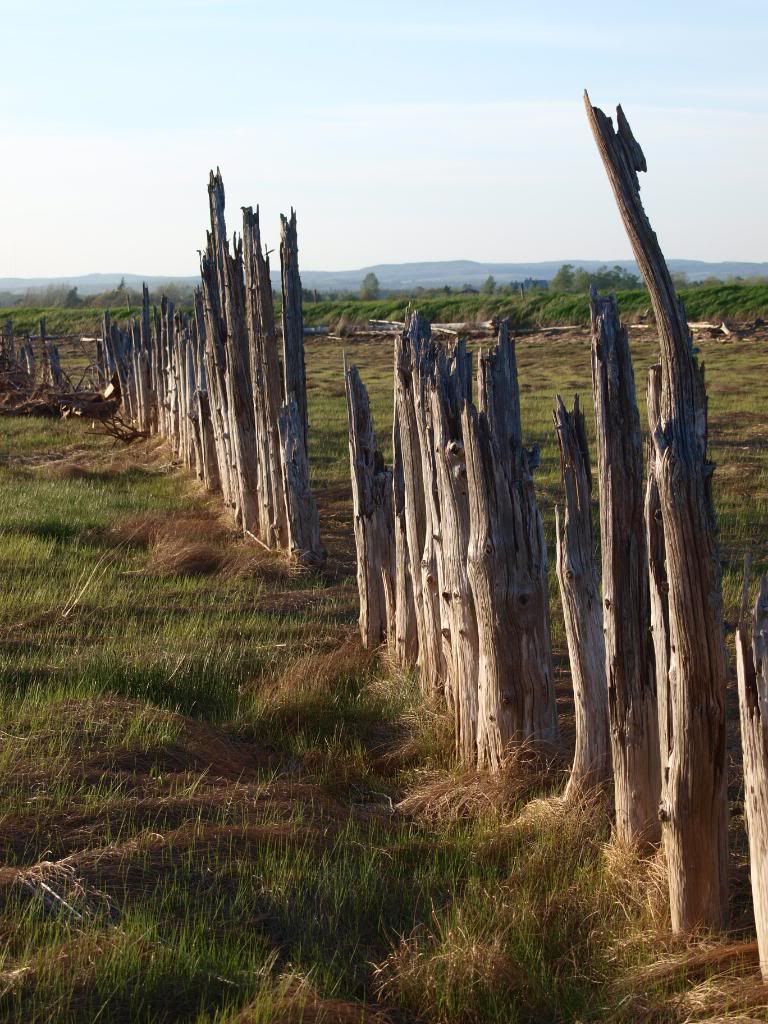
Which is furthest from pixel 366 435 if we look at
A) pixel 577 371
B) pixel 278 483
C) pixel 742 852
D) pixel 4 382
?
pixel 577 371

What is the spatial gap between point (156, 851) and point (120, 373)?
18.2m

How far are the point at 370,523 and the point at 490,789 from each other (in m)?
2.34

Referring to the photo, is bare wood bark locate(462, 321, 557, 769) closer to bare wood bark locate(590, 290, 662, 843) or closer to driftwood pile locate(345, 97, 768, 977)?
driftwood pile locate(345, 97, 768, 977)

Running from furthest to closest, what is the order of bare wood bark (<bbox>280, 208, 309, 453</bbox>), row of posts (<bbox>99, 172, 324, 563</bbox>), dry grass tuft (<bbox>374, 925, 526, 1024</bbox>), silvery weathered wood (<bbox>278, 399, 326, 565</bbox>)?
1. bare wood bark (<bbox>280, 208, 309, 453</bbox>)
2. row of posts (<bbox>99, 172, 324, 563</bbox>)
3. silvery weathered wood (<bbox>278, 399, 326, 565</bbox>)
4. dry grass tuft (<bbox>374, 925, 526, 1024</bbox>)

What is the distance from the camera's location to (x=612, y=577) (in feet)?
12.3

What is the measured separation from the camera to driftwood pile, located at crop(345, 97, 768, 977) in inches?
128

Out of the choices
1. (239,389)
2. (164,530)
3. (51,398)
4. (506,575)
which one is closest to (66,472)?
(239,389)

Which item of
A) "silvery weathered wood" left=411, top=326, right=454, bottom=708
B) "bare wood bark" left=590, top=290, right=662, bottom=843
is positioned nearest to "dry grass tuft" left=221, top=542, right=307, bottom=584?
"silvery weathered wood" left=411, top=326, right=454, bottom=708

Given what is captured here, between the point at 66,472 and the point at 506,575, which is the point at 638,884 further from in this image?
the point at 66,472

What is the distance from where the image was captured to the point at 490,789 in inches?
171

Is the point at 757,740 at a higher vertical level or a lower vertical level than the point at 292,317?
lower

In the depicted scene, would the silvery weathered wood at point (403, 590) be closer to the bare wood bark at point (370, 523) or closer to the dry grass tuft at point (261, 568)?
the bare wood bark at point (370, 523)

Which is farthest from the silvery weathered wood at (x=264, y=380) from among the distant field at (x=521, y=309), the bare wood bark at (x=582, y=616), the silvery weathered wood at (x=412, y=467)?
the distant field at (x=521, y=309)

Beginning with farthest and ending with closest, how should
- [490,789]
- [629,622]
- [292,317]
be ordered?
[292,317] < [490,789] < [629,622]
